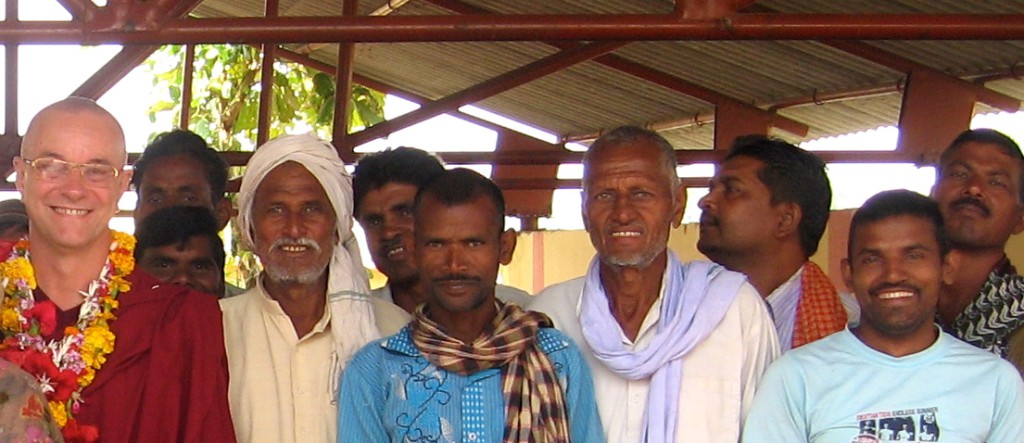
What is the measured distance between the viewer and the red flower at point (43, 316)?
9.36 feet

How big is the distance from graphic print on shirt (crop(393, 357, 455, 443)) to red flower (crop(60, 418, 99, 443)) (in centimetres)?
61

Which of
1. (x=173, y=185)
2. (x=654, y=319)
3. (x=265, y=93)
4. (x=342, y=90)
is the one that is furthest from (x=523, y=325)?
(x=265, y=93)

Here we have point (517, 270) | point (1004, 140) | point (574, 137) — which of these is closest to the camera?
point (1004, 140)

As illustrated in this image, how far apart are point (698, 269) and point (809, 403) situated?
40cm

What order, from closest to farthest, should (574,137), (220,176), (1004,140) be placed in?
(1004,140) < (220,176) < (574,137)

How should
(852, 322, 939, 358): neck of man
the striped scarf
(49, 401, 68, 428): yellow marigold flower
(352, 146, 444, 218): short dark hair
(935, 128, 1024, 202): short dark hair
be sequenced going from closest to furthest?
(49, 401, 68, 428): yellow marigold flower → (852, 322, 939, 358): neck of man → the striped scarf → (935, 128, 1024, 202): short dark hair → (352, 146, 444, 218): short dark hair

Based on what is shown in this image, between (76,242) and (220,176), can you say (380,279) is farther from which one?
(76,242)

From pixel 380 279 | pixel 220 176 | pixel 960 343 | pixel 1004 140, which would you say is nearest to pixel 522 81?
pixel 220 176

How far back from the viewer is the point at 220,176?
14.5 feet

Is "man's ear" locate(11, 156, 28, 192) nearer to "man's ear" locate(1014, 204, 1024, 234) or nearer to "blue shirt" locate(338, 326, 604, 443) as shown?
"blue shirt" locate(338, 326, 604, 443)

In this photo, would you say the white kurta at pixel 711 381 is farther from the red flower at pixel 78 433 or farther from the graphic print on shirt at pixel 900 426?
the red flower at pixel 78 433

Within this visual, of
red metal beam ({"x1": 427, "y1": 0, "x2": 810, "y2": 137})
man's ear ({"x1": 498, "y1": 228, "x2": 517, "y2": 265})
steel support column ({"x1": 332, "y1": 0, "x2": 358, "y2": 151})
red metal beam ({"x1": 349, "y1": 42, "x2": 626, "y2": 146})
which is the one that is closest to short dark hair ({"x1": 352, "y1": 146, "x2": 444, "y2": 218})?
man's ear ({"x1": 498, "y1": 228, "x2": 517, "y2": 265})

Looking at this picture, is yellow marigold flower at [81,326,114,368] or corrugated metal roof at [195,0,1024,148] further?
corrugated metal roof at [195,0,1024,148]

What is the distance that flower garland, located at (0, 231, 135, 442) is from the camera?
2811mm
